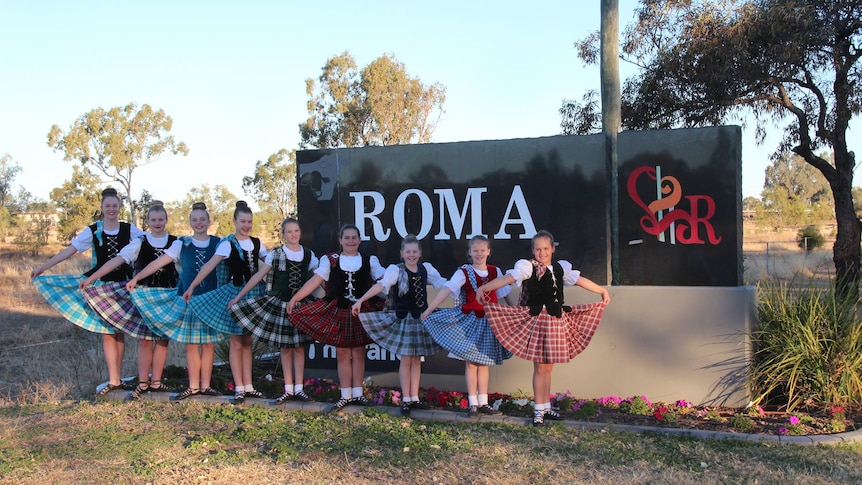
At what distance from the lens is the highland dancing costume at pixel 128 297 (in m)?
6.89

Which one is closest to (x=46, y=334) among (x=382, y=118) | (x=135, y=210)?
(x=382, y=118)

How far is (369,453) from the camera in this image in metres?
4.98

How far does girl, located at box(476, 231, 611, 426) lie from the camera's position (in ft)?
18.7

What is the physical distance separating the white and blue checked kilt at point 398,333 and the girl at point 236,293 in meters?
1.21

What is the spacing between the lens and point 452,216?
749 centimetres

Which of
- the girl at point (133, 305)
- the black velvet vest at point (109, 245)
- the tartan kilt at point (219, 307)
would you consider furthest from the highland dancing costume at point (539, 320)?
the black velvet vest at point (109, 245)

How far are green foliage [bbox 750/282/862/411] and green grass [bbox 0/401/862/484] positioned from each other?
1.03 metres

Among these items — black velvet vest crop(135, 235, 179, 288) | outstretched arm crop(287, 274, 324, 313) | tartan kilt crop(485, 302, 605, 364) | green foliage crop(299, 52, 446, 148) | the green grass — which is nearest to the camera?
the green grass

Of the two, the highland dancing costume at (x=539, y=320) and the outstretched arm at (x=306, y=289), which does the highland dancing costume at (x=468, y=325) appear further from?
the outstretched arm at (x=306, y=289)

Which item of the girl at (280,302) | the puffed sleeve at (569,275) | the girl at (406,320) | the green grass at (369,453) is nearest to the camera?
the green grass at (369,453)

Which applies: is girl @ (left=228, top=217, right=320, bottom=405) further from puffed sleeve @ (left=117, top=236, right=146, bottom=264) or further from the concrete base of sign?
the concrete base of sign

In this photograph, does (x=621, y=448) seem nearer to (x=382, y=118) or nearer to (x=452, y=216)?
(x=452, y=216)

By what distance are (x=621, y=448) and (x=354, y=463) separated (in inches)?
70.3

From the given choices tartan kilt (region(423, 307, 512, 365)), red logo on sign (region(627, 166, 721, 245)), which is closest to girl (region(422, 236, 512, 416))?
tartan kilt (region(423, 307, 512, 365))
